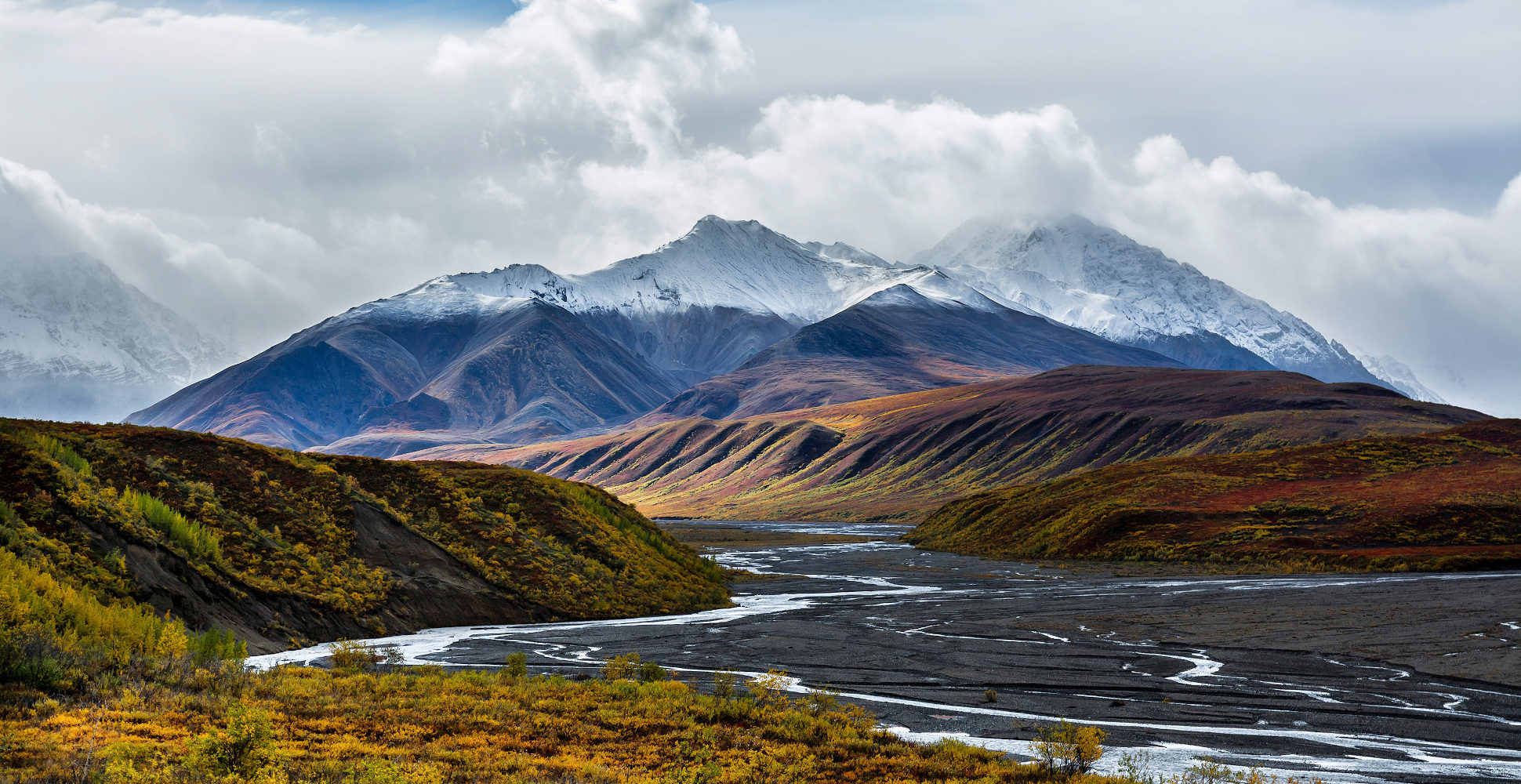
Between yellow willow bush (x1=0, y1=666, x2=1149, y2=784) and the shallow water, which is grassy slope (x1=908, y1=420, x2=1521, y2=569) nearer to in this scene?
the shallow water

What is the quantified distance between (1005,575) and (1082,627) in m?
33.0

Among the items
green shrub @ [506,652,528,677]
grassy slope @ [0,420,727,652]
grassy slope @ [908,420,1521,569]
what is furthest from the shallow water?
grassy slope @ [908,420,1521,569]

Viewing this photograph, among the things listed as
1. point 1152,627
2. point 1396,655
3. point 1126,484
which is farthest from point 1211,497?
point 1396,655

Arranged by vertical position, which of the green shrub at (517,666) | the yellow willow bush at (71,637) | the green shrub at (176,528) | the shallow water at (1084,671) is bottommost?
the shallow water at (1084,671)

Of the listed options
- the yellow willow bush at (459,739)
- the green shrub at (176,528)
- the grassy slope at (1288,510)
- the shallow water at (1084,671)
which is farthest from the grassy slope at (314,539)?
the grassy slope at (1288,510)

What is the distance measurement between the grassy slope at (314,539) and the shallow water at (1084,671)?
8.34 feet

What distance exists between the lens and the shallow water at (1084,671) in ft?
72.3

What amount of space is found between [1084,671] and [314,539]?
30413 mm

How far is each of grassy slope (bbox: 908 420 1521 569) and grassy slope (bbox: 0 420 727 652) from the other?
44230 millimetres

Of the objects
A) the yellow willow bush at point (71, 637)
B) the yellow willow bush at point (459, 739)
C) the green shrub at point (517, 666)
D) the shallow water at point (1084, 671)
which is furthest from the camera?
the green shrub at point (517, 666)

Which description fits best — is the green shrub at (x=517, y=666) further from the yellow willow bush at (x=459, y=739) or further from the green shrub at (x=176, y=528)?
the green shrub at (x=176, y=528)

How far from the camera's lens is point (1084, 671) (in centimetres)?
3238

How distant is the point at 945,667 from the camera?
109ft

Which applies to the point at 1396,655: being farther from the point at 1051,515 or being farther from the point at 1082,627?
the point at 1051,515
